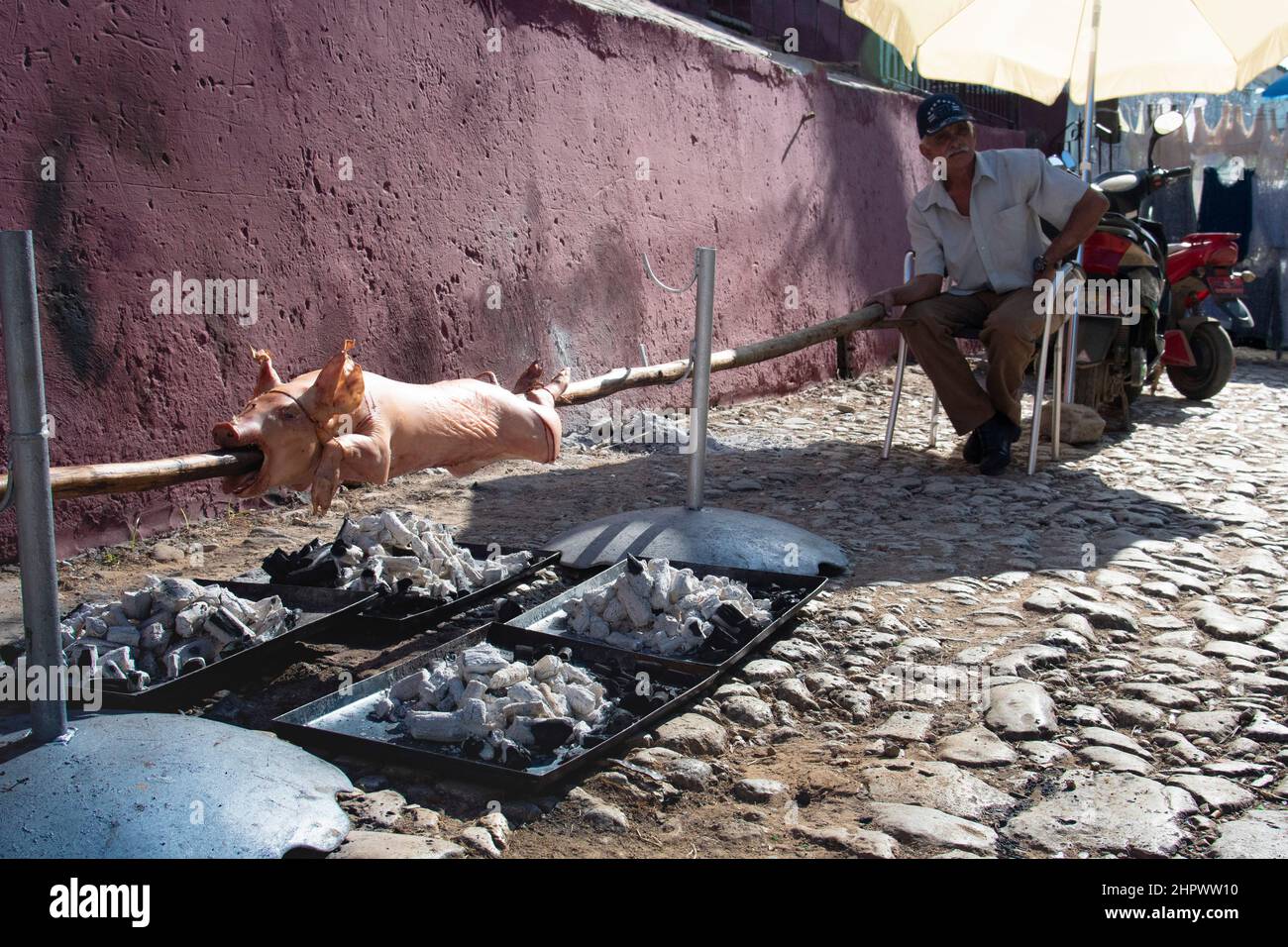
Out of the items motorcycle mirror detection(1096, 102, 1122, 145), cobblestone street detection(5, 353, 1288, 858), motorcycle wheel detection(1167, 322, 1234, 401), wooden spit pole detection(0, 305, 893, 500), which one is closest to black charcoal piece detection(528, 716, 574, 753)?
cobblestone street detection(5, 353, 1288, 858)

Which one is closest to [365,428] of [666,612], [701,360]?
[666,612]

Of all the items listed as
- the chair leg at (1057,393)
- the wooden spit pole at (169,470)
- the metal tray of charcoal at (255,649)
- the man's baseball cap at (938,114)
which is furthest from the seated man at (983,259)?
the metal tray of charcoal at (255,649)

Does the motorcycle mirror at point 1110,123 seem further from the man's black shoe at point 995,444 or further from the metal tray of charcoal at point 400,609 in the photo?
the metal tray of charcoal at point 400,609

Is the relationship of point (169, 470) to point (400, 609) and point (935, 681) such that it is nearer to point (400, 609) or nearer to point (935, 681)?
point (400, 609)

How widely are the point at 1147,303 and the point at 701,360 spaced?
13.8ft

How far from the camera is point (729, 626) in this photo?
10.9 feet

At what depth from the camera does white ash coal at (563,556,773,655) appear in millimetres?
3293

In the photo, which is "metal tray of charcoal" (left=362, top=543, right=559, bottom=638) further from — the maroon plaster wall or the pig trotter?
the maroon plaster wall

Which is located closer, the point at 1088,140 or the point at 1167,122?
the point at 1088,140

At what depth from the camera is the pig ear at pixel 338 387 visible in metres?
2.82

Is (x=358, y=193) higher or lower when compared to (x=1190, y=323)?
higher

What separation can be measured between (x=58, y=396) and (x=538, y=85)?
10.4ft

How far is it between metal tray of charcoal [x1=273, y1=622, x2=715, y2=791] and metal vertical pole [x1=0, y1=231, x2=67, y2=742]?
1.81 ft

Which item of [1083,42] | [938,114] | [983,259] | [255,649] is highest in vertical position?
[1083,42]
